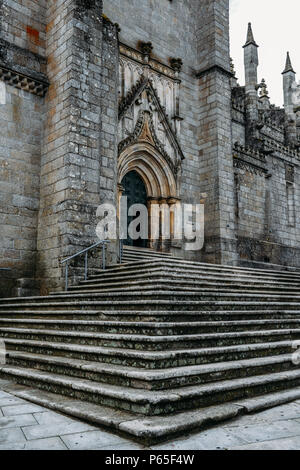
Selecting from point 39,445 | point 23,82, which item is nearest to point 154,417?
point 39,445

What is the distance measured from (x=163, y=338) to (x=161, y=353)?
0.81ft

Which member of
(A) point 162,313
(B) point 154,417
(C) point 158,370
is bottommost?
(B) point 154,417

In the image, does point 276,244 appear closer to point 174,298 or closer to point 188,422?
point 174,298

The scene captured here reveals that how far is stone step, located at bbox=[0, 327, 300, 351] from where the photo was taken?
4523 millimetres

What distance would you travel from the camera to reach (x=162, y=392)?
3.80 meters

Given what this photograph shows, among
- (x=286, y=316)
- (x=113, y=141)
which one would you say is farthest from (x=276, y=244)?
(x=286, y=316)

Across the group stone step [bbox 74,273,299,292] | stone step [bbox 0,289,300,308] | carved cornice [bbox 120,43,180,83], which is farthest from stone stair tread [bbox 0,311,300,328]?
carved cornice [bbox 120,43,180,83]

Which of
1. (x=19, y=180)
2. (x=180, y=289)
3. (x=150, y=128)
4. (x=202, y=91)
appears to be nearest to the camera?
(x=180, y=289)

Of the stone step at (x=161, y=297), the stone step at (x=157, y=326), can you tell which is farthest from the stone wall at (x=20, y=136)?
the stone step at (x=157, y=326)

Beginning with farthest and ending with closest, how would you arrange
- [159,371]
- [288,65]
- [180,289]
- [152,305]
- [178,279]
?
[288,65] < [178,279] < [180,289] < [152,305] < [159,371]

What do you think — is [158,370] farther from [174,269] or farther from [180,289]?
[174,269]

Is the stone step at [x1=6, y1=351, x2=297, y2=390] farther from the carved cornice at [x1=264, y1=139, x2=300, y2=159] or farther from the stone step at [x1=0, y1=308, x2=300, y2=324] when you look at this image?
the carved cornice at [x1=264, y1=139, x2=300, y2=159]

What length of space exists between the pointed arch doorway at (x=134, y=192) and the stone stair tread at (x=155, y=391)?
8487 millimetres

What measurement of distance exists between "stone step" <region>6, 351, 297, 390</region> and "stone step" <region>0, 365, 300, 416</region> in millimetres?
70
